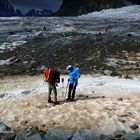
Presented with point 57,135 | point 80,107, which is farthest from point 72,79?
point 57,135

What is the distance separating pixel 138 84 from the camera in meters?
24.2

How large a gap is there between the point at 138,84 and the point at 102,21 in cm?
3385

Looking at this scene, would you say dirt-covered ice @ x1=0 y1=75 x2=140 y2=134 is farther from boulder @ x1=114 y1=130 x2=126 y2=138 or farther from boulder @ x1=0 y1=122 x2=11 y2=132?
boulder @ x1=0 y1=122 x2=11 y2=132

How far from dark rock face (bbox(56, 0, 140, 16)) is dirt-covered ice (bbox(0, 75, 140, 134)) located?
215 feet

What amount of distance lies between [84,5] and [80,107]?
300 ft

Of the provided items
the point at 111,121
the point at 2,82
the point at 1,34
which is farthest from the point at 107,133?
the point at 1,34

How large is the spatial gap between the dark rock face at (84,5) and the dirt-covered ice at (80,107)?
65.4 meters

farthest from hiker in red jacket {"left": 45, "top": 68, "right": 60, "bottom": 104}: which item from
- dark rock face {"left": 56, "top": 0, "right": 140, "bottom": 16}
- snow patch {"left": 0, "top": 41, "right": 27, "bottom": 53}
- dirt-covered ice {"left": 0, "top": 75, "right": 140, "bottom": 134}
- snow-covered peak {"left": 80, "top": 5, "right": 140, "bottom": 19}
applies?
dark rock face {"left": 56, "top": 0, "right": 140, "bottom": 16}

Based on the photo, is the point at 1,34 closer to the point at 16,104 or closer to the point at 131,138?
the point at 16,104

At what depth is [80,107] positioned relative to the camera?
20.1 metres

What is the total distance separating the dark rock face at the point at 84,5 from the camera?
92.4 metres

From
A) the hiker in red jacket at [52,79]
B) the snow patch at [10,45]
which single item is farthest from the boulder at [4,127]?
the snow patch at [10,45]

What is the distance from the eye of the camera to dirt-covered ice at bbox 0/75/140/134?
18.5 m

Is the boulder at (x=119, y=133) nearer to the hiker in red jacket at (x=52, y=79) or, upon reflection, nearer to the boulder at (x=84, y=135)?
the boulder at (x=84, y=135)
